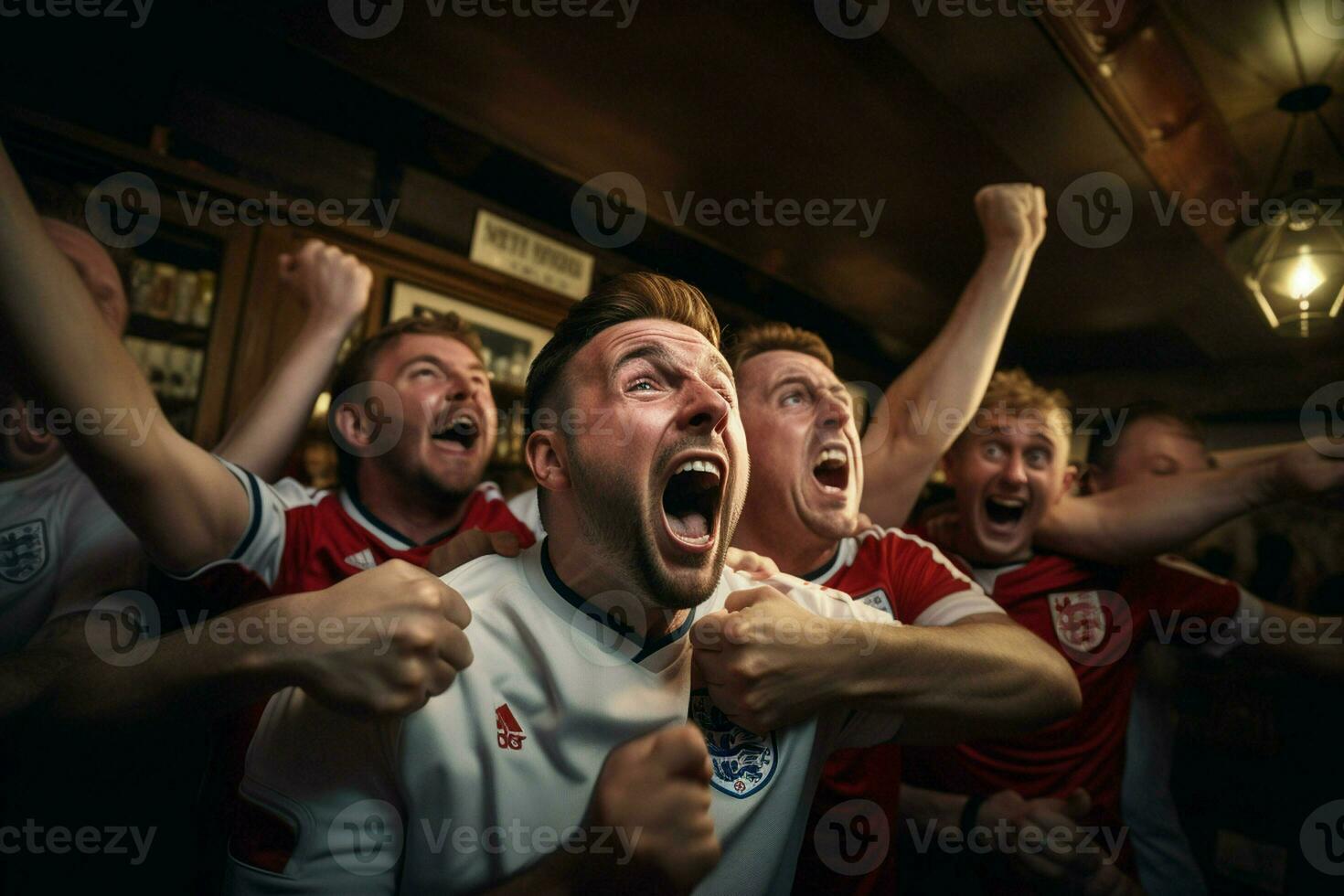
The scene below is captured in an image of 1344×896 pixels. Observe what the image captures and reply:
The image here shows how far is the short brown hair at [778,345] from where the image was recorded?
4.72ft

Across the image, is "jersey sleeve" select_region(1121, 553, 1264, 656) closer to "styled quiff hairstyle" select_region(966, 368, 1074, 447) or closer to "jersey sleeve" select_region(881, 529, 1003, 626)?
"styled quiff hairstyle" select_region(966, 368, 1074, 447)

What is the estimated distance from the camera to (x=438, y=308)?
2730mm

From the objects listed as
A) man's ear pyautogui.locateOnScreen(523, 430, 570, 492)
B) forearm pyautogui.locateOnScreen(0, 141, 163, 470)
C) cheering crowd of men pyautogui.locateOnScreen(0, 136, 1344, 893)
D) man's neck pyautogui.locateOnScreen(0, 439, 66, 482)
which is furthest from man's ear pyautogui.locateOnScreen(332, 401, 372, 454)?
man's ear pyautogui.locateOnScreen(523, 430, 570, 492)

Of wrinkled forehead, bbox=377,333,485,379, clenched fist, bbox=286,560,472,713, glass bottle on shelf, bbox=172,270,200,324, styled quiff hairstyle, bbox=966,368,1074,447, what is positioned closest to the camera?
clenched fist, bbox=286,560,472,713

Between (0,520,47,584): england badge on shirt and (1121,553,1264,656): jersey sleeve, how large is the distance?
2.45 metres

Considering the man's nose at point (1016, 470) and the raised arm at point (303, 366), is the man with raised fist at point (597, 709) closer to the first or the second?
the raised arm at point (303, 366)

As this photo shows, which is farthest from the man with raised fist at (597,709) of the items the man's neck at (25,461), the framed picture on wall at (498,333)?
the framed picture on wall at (498,333)

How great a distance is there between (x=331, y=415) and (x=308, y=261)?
1.30ft

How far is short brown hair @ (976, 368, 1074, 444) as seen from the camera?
1.68 metres

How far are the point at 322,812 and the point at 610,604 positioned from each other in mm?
429

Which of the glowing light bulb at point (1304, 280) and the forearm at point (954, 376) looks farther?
Answer: the glowing light bulb at point (1304, 280)

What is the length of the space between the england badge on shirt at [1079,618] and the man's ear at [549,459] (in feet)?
4.12

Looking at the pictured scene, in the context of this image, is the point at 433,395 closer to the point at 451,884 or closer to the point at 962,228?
the point at 451,884

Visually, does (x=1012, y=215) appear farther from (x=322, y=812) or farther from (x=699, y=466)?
(x=322, y=812)
